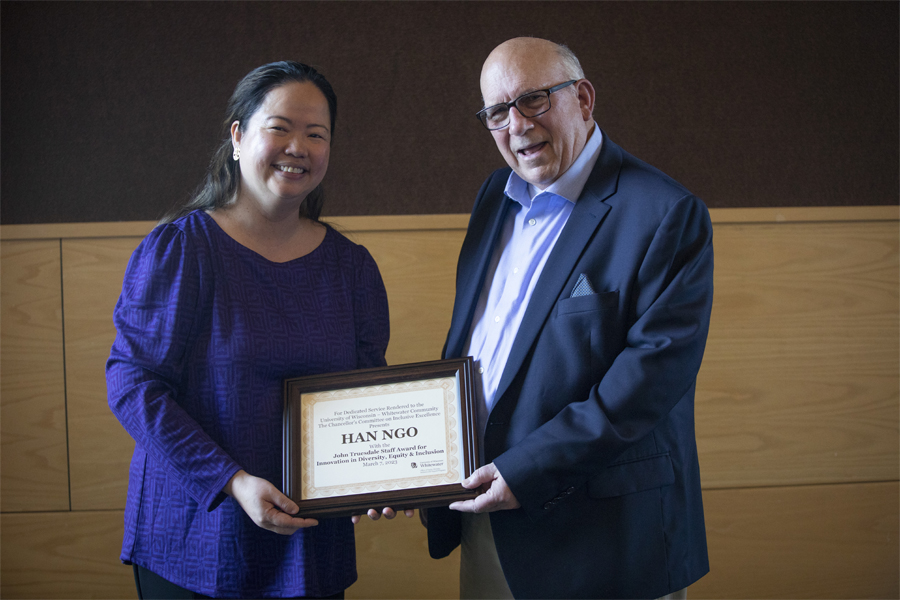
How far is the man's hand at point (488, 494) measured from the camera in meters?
1.10

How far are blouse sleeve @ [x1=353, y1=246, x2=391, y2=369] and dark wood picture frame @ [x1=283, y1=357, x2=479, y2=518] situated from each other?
175 millimetres

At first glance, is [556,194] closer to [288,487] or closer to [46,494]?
[288,487]

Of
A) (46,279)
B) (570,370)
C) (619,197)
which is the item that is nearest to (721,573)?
(570,370)

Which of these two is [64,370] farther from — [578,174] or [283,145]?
[578,174]

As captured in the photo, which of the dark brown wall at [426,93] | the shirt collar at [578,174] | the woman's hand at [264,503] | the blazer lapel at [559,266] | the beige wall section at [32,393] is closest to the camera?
the woman's hand at [264,503]

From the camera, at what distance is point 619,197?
3.99 ft

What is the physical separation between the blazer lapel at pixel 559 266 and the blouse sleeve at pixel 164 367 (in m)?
0.60

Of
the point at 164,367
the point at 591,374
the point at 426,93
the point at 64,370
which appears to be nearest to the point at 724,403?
the point at 591,374

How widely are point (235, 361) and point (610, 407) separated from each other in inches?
29.5

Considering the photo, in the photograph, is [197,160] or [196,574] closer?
[196,574]

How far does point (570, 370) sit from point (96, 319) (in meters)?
1.73

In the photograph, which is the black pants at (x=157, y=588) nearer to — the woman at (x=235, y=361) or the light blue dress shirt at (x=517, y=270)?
the woman at (x=235, y=361)

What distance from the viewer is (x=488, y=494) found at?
3.64ft

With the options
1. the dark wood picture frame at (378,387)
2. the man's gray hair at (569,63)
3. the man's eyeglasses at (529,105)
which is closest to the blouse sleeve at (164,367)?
the dark wood picture frame at (378,387)
